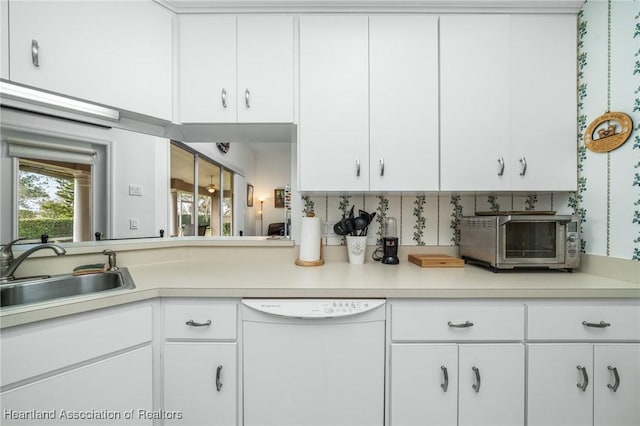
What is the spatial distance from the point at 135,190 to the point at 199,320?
4.10ft

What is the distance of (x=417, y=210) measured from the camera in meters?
1.72

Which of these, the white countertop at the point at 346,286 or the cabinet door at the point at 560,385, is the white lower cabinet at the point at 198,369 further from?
the cabinet door at the point at 560,385

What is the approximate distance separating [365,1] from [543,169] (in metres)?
1.36

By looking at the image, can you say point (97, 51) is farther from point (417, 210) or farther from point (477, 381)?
point (477, 381)

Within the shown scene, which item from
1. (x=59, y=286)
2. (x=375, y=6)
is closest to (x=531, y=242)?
(x=375, y=6)

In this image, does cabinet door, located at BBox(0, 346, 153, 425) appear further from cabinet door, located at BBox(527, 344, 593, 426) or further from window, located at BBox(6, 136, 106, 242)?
cabinet door, located at BBox(527, 344, 593, 426)

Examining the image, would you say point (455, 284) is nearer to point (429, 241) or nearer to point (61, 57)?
point (429, 241)

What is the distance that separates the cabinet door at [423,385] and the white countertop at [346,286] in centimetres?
24

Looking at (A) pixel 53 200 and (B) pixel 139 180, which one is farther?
(B) pixel 139 180

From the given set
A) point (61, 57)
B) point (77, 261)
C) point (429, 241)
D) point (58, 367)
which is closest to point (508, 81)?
point (429, 241)

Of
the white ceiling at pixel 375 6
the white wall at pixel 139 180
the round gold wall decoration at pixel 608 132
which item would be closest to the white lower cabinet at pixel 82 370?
the white wall at pixel 139 180

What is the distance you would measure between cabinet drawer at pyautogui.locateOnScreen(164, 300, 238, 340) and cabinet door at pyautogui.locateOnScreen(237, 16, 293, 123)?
40.0 inches

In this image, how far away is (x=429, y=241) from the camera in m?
1.71

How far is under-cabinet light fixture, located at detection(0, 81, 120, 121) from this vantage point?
1.09m
